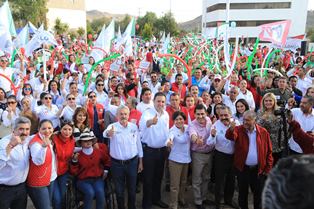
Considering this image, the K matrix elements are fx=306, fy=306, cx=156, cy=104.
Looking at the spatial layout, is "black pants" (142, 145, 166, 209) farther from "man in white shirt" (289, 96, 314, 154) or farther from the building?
the building

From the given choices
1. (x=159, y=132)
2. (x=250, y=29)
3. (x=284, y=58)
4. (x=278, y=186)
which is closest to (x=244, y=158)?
(x=159, y=132)

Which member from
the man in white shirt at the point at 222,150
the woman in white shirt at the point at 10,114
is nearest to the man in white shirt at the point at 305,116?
the man in white shirt at the point at 222,150

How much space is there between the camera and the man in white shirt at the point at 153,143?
14.1 feet

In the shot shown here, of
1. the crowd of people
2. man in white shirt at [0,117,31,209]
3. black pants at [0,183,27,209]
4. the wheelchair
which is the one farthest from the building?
black pants at [0,183,27,209]

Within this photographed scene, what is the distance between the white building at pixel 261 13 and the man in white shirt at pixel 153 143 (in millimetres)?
46578

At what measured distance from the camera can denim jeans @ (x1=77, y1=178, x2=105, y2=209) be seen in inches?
152

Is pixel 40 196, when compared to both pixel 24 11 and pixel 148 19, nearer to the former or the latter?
pixel 24 11

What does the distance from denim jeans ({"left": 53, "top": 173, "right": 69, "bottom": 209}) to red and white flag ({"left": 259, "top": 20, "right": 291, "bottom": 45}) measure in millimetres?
8456

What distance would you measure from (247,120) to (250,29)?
173 feet

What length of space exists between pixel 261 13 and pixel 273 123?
53.1 metres

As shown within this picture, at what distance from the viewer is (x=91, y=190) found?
3873mm

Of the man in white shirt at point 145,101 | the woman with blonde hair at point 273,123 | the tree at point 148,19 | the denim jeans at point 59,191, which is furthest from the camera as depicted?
the tree at point 148,19

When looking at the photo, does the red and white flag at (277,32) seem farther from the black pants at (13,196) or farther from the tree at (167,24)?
the tree at (167,24)

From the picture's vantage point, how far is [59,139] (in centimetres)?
390
